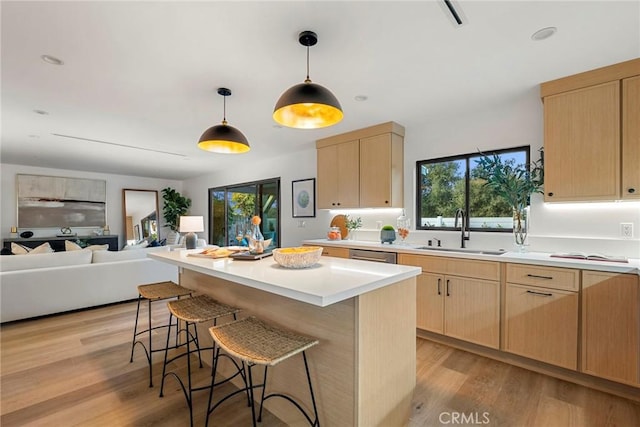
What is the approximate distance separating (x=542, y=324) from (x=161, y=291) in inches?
122

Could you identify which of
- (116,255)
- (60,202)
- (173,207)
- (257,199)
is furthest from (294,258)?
(60,202)

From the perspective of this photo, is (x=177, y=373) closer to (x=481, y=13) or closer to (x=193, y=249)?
(x=193, y=249)

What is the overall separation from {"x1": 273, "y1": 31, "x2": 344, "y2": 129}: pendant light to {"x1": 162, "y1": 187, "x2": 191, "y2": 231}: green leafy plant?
726 centimetres

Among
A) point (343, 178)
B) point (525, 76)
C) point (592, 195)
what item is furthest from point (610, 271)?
point (343, 178)

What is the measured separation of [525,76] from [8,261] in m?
5.80

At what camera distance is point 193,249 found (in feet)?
9.66

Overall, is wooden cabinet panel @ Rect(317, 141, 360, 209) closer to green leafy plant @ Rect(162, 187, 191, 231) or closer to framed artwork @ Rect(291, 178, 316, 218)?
framed artwork @ Rect(291, 178, 316, 218)

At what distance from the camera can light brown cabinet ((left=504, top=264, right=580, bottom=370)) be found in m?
2.24

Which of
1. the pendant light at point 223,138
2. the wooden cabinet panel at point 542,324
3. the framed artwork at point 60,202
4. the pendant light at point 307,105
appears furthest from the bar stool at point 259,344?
the framed artwork at point 60,202

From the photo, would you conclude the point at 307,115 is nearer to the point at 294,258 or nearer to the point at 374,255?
the point at 294,258

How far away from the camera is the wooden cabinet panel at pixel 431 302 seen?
9.62 ft

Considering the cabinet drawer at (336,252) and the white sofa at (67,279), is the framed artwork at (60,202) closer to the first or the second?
the white sofa at (67,279)

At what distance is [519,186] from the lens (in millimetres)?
2744

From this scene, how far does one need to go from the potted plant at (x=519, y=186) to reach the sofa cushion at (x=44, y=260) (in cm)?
505
